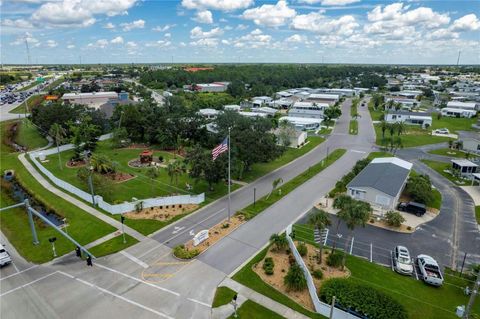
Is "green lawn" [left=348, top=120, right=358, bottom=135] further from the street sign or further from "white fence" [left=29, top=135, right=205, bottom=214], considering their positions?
the street sign

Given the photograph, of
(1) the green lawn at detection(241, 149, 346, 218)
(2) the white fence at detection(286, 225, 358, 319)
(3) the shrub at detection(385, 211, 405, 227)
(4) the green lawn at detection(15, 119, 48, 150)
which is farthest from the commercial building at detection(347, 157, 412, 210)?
(4) the green lawn at detection(15, 119, 48, 150)

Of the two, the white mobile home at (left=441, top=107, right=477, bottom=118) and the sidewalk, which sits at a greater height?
the white mobile home at (left=441, top=107, right=477, bottom=118)

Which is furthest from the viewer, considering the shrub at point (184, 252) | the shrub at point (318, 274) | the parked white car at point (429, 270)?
the shrub at point (184, 252)

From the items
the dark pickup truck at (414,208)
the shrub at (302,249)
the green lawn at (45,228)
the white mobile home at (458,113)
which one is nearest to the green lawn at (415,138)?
the white mobile home at (458,113)

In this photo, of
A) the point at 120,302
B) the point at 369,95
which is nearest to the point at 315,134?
the point at 120,302

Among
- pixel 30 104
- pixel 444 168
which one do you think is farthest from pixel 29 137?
pixel 444 168

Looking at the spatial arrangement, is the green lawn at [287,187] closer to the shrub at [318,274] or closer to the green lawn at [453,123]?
the shrub at [318,274]
